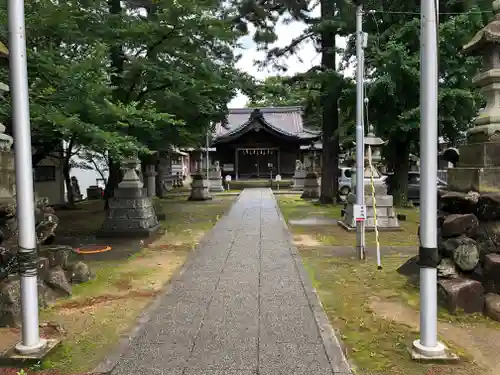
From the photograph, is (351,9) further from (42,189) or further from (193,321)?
(42,189)

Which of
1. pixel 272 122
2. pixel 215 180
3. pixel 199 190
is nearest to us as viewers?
pixel 199 190

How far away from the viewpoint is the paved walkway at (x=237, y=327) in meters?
3.74

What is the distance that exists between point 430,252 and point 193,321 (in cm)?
265


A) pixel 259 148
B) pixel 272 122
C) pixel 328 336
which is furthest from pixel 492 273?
pixel 272 122

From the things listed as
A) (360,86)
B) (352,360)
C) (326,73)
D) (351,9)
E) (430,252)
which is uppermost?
(351,9)

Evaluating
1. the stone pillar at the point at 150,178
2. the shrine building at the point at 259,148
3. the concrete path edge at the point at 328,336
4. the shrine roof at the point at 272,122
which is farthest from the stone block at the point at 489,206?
the shrine building at the point at 259,148

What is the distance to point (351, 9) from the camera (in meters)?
15.4

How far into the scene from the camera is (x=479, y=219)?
5609 millimetres

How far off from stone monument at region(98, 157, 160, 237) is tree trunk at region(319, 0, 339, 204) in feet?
29.7

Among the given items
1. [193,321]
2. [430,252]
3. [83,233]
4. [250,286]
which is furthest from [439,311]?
[83,233]

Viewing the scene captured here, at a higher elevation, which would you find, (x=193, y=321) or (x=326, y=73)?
(x=326, y=73)

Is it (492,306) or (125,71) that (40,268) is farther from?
(125,71)

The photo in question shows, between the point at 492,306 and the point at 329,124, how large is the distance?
14.8 meters

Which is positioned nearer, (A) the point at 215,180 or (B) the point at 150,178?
(B) the point at 150,178
